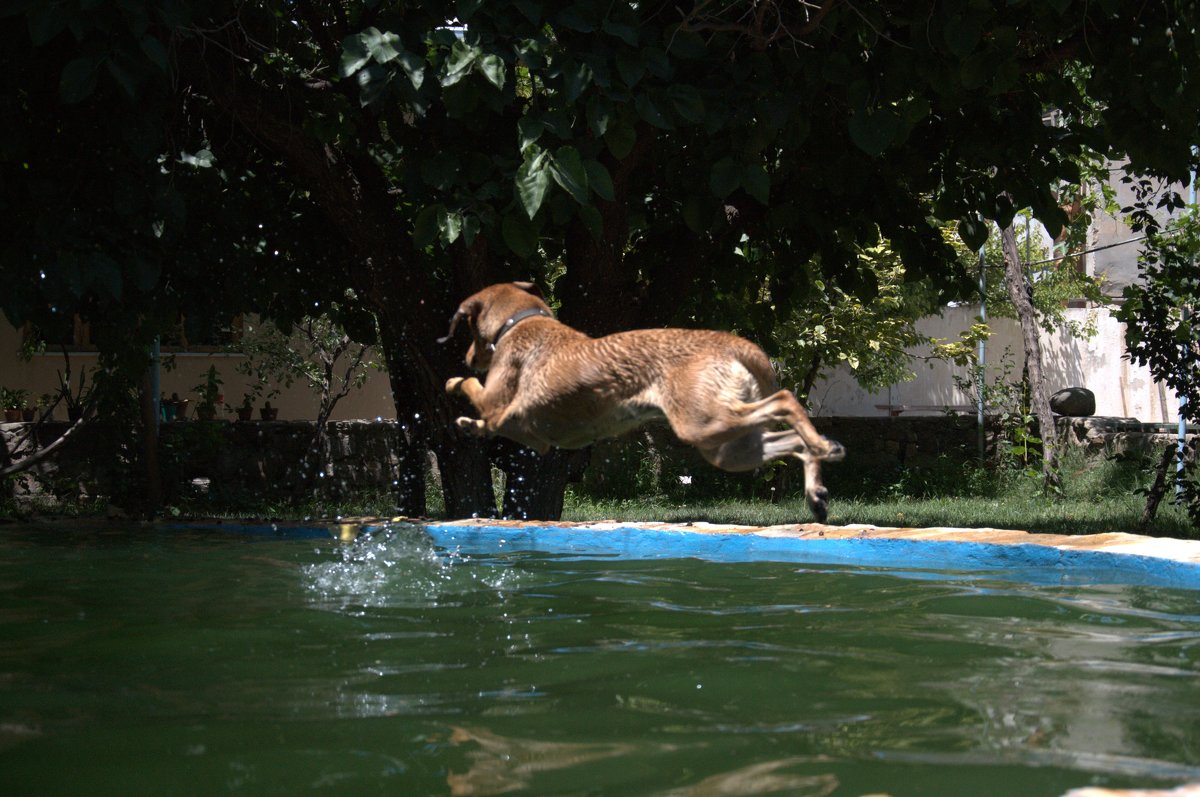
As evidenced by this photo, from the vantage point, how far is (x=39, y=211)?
24.2 ft

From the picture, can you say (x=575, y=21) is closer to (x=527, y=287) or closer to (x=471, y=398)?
(x=527, y=287)

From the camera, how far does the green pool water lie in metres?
2.81

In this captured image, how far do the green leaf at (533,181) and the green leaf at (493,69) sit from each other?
1.35 ft

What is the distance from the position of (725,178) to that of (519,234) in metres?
1.20

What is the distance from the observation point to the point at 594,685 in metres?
3.73

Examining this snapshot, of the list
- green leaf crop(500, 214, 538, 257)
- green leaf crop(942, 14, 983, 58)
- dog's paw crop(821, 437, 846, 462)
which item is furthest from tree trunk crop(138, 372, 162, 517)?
green leaf crop(942, 14, 983, 58)

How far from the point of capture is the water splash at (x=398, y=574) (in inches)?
224

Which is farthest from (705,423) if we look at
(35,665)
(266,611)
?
(35,665)

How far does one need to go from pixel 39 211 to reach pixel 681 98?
4.01 metres

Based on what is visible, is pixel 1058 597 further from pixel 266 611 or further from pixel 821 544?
pixel 266 611

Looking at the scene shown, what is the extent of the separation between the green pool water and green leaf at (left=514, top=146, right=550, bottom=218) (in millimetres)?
1928

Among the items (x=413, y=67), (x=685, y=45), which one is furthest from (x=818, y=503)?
(x=413, y=67)

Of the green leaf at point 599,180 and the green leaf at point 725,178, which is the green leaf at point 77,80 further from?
the green leaf at point 725,178

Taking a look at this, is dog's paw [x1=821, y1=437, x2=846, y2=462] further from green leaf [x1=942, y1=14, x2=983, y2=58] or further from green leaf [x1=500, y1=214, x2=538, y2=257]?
green leaf [x1=942, y1=14, x2=983, y2=58]
